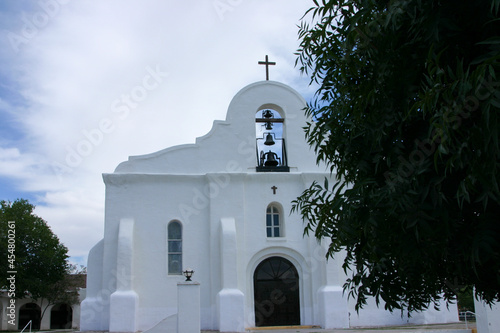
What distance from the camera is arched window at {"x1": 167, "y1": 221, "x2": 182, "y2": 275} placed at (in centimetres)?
1731

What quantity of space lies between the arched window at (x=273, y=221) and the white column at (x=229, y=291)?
1494 millimetres

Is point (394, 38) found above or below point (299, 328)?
above

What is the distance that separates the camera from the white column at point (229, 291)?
52.9 feet

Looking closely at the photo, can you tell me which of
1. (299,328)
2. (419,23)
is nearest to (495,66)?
(419,23)

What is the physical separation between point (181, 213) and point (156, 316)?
3.63 metres

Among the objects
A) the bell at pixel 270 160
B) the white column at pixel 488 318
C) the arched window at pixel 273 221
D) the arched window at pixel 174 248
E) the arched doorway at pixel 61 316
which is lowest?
the arched doorway at pixel 61 316

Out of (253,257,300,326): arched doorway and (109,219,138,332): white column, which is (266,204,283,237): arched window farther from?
(109,219,138,332): white column

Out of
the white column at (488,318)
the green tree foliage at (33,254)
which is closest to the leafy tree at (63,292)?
the green tree foliage at (33,254)

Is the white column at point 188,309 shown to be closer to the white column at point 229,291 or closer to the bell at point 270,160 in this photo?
the white column at point 229,291

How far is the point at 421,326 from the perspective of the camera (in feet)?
55.1

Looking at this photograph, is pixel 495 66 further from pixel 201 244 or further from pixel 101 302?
pixel 101 302

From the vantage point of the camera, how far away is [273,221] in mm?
18188

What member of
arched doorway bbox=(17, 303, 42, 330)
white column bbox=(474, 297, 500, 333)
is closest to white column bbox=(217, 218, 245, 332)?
white column bbox=(474, 297, 500, 333)

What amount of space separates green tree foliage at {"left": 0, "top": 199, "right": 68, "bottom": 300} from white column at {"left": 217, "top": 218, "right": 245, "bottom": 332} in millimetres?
19109
